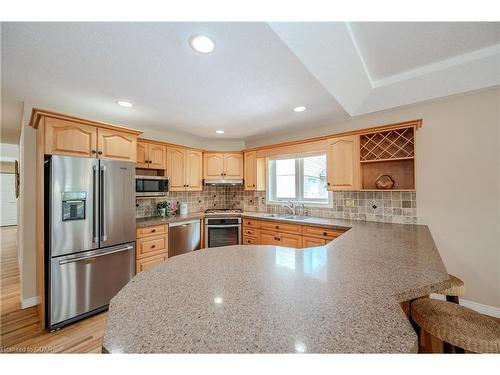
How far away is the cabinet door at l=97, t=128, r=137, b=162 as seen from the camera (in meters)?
2.24

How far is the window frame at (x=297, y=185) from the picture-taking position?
332cm

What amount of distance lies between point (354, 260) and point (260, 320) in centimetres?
80

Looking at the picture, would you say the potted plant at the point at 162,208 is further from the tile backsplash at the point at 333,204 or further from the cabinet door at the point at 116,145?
the cabinet door at the point at 116,145

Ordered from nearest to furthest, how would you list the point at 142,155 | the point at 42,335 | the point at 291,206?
1. the point at 42,335
2. the point at 142,155
3. the point at 291,206

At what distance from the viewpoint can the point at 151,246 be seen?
2.70 meters

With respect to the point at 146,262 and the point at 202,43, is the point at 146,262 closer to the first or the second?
the point at 146,262

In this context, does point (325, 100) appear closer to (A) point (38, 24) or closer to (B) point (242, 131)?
(B) point (242, 131)

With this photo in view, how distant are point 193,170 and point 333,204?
245 centimetres

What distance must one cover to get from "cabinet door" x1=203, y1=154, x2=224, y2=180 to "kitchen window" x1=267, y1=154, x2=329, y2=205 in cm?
99

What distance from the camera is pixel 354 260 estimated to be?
46.5 inches

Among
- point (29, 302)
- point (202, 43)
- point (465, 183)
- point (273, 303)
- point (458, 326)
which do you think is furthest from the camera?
point (29, 302)

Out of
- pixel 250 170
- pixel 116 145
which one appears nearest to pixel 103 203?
pixel 116 145
